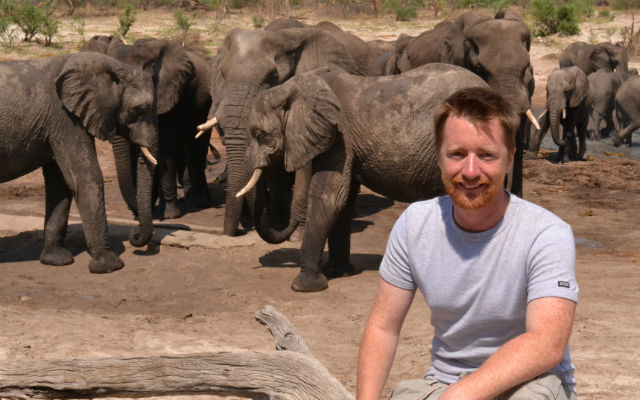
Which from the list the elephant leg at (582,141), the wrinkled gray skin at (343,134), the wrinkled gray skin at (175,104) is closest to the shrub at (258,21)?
the elephant leg at (582,141)

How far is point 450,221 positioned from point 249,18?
95.3 feet

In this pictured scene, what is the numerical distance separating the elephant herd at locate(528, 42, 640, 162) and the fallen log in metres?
11.7

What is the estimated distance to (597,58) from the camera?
21688 millimetres

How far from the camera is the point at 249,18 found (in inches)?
1221

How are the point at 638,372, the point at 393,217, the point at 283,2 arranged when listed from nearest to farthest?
the point at 638,372, the point at 393,217, the point at 283,2

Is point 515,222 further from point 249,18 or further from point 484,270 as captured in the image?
point 249,18

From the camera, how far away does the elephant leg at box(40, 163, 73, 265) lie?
8273 millimetres

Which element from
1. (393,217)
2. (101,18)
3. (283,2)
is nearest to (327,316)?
(393,217)

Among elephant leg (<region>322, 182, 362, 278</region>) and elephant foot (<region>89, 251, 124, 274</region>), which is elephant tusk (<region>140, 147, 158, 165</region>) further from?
elephant leg (<region>322, 182, 362, 278</region>)

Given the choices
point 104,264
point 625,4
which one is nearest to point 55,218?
point 104,264

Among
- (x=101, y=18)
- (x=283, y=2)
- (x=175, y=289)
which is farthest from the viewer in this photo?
(x=283, y=2)

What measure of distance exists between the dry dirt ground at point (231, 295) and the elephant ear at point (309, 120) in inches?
44.6

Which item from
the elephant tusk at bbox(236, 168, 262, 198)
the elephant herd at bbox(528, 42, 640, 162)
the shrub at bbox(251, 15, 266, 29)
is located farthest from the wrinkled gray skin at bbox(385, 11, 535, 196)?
the shrub at bbox(251, 15, 266, 29)

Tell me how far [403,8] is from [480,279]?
30583 mm
